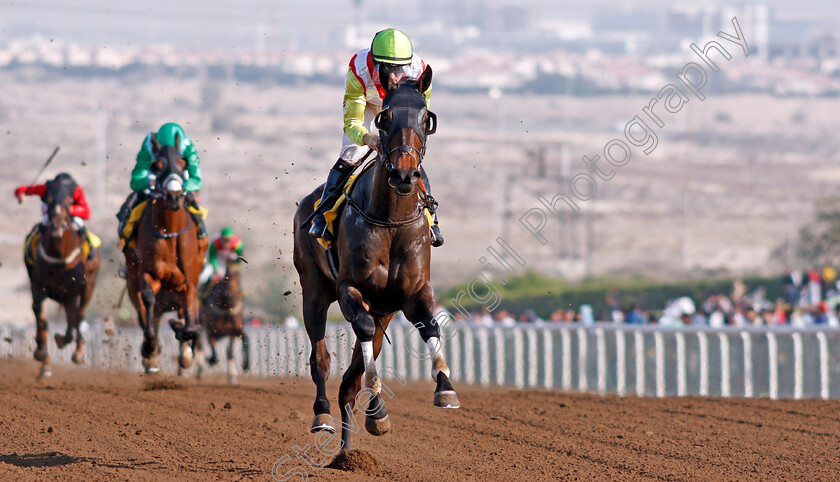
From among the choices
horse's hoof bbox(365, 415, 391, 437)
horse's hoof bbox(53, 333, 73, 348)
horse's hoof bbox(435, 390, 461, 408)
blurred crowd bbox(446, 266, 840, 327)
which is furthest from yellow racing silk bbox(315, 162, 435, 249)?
blurred crowd bbox(446, 266, 840, 327)

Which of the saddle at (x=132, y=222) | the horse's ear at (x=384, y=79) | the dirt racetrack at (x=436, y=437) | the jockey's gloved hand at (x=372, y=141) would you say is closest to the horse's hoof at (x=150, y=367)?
the dirt racetrack at (x=436, y=437)

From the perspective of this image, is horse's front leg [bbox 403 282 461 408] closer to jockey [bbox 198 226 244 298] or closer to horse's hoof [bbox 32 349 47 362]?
horse's hoof [bbox 32 349 47 362]

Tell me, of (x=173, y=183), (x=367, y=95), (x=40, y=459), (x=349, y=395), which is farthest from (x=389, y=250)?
(x=173, y=183)

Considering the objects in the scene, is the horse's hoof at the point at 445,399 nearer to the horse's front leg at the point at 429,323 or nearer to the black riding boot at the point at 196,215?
the horse's front leg at the point at 429,323

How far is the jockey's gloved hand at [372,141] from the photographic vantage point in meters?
6.58

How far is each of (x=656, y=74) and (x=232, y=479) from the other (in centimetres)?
7300

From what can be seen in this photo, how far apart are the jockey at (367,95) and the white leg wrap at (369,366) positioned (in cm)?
83

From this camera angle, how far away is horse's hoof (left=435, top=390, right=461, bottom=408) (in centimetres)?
628

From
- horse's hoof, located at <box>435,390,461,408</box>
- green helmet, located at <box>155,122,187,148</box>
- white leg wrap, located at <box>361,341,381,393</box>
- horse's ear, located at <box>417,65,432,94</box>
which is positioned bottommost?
horse's hoof, located at <box>435,390,461,408</box>

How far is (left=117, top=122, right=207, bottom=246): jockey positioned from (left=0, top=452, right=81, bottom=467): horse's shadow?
4.13 m

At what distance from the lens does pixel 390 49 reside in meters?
6.85

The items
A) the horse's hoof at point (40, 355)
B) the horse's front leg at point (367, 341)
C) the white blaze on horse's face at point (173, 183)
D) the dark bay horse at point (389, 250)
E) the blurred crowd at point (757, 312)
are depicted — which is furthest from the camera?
the blurred crowd at point (757, 312)

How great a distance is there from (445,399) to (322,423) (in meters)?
1.06

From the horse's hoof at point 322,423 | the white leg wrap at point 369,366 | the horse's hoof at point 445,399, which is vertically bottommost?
the horse's hoof at point 322,423
